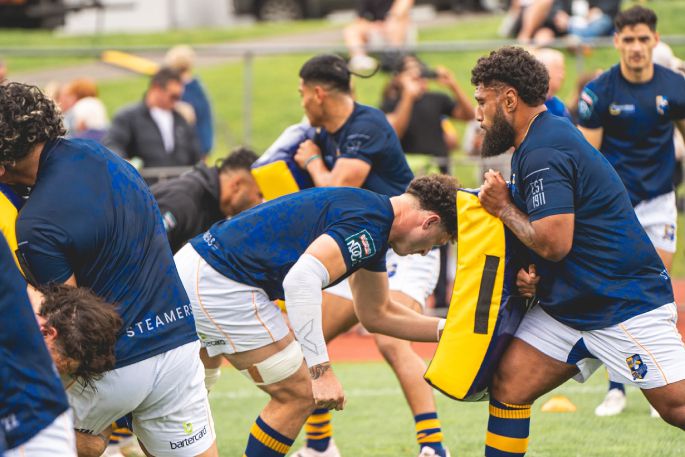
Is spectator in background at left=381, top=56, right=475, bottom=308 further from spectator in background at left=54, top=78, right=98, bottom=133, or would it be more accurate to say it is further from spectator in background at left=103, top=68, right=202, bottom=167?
spectator in background at left=54, top=78, right=98, bottom=133

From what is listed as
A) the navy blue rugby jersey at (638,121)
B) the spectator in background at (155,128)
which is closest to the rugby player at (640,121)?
the navy blue rugby jersey at (638,121)

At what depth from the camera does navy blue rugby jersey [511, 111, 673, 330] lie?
509 centimetres

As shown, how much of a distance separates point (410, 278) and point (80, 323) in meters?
3.31

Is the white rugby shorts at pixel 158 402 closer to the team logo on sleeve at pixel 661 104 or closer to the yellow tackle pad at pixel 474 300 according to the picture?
the yellow tackle pad at pixel 474 300

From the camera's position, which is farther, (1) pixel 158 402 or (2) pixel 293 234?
(2) pixel 293 234

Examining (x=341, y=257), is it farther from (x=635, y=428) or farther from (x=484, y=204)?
(x=635, y=428)

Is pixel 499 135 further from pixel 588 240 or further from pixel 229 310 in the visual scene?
pixel 229 310

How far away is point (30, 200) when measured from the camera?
445cm

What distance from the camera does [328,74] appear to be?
734 cm

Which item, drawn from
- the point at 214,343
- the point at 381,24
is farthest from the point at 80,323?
the point at 381,24

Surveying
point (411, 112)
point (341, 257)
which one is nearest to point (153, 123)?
point (411, 112)

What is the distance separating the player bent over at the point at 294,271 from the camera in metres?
5.21

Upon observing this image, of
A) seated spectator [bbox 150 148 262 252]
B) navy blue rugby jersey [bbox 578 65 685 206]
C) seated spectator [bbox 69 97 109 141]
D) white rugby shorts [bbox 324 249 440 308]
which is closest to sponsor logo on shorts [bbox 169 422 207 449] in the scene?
white rugby shorts [bbox 324 249 440 308]

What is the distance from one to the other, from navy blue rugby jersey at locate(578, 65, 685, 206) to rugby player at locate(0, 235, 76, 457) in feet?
16.6
